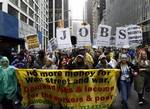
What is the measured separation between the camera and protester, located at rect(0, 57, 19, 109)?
34.0 ft

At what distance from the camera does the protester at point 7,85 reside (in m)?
10.4

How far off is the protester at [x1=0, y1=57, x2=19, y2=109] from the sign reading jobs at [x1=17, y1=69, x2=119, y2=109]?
3.78 ft

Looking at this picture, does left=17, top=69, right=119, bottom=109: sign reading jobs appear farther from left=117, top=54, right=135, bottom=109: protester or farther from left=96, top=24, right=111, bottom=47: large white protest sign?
left=96, top=24, right=111, bottom=47: large white protest sign

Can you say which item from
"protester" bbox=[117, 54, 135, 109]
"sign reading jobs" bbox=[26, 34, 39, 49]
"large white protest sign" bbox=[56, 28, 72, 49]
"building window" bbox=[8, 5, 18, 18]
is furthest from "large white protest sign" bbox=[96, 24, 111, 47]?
"building window" bbox=[8, 5, 18, 18]

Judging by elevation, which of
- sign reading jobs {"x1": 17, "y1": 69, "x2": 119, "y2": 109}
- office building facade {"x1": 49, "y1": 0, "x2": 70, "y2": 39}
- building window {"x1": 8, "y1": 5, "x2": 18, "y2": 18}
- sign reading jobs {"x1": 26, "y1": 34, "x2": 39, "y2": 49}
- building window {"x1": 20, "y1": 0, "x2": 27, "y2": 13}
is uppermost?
office building facade {"x1": 49, "y1": 0, "x2": 70, "y2": 39}

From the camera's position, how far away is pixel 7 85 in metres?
10.5

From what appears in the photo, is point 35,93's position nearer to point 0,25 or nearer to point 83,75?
point 83,75

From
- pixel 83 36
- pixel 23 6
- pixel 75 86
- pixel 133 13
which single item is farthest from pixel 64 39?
pixel 133 13

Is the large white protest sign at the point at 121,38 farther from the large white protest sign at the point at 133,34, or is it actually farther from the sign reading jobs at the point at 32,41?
the sign reading jobs at the point at 32,41

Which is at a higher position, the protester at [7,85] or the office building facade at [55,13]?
the office building facade at [55,13]

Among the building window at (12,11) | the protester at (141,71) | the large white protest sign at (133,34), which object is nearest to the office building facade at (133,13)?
the building window at (12,11)

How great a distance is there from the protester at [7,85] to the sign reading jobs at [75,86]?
1152 mm

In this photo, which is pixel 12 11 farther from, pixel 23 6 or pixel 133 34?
pixel 133 34

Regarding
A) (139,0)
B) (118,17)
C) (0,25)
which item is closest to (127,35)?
(0,25)
